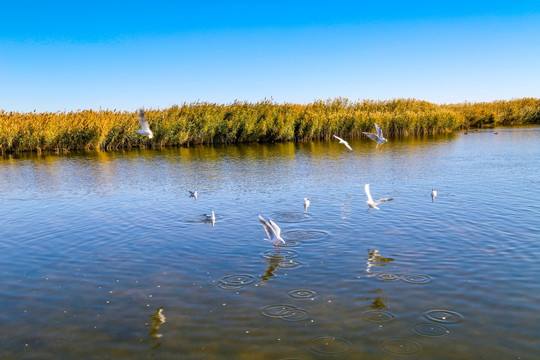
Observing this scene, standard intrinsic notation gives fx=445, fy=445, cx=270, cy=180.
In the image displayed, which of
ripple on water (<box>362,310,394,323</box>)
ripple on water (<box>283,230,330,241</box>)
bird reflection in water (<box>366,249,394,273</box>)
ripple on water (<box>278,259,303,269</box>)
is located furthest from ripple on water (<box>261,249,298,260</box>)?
ripple on water (<box>362,310,394,323</box>)

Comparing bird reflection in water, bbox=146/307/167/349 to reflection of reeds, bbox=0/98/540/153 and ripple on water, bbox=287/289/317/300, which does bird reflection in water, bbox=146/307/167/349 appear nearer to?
ripple on water, bbox=287/289/317/300

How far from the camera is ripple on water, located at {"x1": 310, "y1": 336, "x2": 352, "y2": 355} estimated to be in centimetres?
623

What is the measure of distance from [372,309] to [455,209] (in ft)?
29.4

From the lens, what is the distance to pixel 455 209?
15109 mm

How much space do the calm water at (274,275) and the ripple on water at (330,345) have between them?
0.03m

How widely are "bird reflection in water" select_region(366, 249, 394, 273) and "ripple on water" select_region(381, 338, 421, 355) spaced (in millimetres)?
2892

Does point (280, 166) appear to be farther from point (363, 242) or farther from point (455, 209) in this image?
point (363, 242)

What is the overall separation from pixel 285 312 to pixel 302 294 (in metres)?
0.79

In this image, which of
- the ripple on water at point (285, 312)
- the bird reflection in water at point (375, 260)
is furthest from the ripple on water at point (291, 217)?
→ the ripple on water at point (285, 312)

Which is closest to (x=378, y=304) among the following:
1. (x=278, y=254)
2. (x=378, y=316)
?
(x=378, y=316)

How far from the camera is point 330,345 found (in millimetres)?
6383

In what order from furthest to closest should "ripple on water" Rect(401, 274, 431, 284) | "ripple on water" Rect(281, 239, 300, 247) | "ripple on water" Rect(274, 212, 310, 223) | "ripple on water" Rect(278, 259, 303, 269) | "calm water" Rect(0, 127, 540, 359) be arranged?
"ripple on water" Rect(274, 212, 310, 223)
"ripple on water" Rect(281, 239, 300, 247)
"ripple on water" Rect(278, 259, 303, 269)
"ripple on water" Rect(401, 274, 431, 284)
"calm water" Rect(0, 127, 540, 359)

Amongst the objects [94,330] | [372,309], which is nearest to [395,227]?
[372,309]

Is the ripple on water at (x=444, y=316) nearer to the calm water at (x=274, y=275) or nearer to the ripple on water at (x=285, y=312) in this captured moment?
the calm water at (x=274, y=275)
